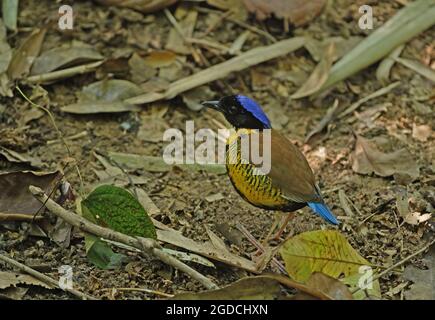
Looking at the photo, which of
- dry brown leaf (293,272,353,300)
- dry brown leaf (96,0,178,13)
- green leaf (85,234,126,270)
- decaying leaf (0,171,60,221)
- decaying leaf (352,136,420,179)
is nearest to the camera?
dry brown leaf (293,272,353,300)

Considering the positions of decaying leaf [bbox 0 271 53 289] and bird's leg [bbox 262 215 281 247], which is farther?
bird's leg [bbox 262 215 281 247]

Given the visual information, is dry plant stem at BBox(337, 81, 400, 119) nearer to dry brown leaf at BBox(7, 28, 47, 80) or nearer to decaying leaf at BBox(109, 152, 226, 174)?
decaying leaf at BBox(109, 152, 226, 174)

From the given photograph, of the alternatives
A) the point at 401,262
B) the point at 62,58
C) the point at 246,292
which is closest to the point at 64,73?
the point at 62,58

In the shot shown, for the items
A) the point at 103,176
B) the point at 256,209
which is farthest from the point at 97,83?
the point at 256,209

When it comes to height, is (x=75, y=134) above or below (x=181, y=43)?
below

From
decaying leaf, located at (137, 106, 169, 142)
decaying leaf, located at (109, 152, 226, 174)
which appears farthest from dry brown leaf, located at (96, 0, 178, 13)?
decaying leaf, located at (109, 152, 226, 174)

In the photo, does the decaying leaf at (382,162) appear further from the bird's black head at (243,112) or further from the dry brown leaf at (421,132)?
the bird's black head at (243,112)

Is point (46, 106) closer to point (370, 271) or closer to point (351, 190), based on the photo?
point (351, 190)

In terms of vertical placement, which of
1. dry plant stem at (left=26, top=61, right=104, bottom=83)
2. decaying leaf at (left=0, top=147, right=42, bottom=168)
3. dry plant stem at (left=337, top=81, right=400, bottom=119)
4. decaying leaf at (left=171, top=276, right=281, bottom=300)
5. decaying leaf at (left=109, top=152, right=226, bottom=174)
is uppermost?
dry plant stem at (left=26, top=61, right=104, bottom=83)
